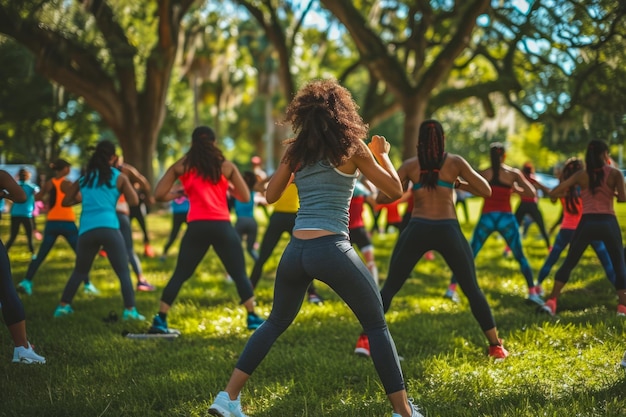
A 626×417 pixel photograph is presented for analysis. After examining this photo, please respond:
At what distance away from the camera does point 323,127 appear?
3514mm

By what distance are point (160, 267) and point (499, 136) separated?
4655cm

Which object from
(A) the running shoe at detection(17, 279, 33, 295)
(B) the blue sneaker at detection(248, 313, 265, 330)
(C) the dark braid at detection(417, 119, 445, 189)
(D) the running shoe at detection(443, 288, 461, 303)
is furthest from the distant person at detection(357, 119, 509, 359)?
(A) the running shoe at detection(17, 279, 33, 295)

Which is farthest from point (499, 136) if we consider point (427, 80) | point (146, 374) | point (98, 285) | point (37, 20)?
point (146, 374)

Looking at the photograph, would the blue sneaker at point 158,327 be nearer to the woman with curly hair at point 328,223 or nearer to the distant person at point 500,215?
the woman with curly hair at point 328,223

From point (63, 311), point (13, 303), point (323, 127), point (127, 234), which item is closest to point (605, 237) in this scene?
point (323, 127)

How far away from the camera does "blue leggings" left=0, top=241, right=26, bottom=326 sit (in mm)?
4746

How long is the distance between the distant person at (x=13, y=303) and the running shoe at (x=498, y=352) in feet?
12.5

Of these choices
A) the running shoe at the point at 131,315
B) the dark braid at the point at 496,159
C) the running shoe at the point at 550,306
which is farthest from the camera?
the dark braid at the point at 496,159

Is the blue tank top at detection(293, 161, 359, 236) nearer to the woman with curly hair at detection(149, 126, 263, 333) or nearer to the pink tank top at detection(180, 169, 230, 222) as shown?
the woman with curly hair at detection(149, 126, 263, 333)

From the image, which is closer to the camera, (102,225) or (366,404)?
(366,404)

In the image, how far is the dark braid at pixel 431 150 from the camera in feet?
16.7

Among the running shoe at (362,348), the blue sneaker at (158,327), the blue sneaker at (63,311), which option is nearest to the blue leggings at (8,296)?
the blue sneaker at (158,327)

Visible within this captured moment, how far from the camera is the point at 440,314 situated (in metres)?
7.07

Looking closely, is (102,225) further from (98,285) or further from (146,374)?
(98,285)
